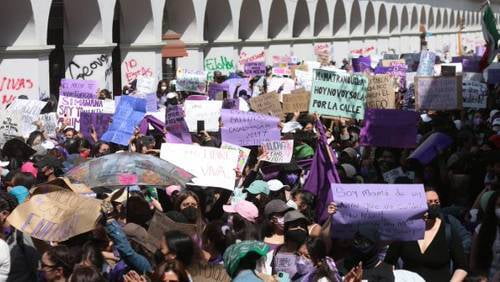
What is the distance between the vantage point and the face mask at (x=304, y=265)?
6.15m

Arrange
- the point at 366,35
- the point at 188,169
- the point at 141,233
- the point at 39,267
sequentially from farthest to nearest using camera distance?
the point at 366,35, the point at 188,169, the point at 141,233, the point at 39,267

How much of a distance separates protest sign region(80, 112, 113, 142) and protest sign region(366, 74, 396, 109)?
3.62 meters

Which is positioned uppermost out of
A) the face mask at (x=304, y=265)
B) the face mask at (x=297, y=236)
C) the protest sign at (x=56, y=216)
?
the protest sign at (x=56, y=216)

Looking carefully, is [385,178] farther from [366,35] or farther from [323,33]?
[366,35]

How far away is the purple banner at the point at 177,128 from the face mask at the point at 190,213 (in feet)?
12.1

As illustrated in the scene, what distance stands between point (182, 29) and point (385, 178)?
1735 cm

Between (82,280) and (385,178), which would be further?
(385,178)

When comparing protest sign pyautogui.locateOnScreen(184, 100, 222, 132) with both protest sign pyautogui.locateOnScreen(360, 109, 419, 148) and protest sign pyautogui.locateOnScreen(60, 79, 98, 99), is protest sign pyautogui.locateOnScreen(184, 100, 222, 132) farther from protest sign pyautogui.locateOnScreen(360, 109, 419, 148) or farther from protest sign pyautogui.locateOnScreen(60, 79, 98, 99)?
protest sign pyautogui.locateOnScreen(60, 79, 98, 99)

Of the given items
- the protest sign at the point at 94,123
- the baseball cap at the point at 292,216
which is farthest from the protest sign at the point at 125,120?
the baseball cap at the point at 292,216

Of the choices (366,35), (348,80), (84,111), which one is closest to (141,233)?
→ (348,80)

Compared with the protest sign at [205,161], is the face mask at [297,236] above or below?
below

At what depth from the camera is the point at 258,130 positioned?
1076cm

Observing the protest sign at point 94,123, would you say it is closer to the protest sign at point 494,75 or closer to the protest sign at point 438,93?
the protest sign at point 438,93

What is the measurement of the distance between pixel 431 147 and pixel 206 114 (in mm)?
2917
